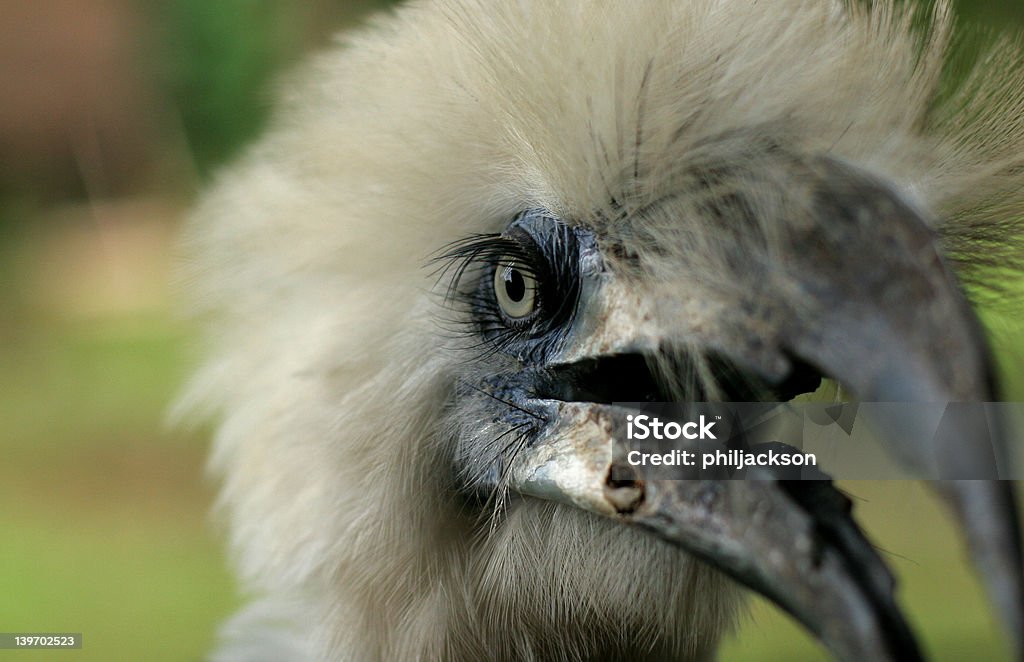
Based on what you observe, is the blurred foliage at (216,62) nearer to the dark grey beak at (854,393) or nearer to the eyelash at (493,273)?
the eyelash at (493,273)

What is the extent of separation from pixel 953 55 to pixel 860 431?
45 cm

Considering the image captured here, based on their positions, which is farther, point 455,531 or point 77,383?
point 77,383

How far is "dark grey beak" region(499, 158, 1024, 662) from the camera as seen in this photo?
612 millimetres

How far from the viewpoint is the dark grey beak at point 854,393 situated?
0.61 meters

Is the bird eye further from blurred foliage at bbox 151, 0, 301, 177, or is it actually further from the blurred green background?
blurred foliage at bbox 151, 0, 301, 177

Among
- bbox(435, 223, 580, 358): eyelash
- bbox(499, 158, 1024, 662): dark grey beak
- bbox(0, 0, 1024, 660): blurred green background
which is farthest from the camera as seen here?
bbox(0, 0, 1024, 660): blurred green background

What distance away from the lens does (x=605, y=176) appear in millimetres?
859

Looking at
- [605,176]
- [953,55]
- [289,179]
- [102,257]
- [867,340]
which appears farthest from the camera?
[102,257]

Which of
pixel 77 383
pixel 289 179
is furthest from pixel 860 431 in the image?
pixel 77 383

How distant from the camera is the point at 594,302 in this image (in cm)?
86

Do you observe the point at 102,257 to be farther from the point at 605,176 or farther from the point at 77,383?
the point at 605,176

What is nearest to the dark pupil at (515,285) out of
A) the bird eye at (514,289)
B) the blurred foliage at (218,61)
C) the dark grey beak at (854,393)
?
the bird eye at (514,289)

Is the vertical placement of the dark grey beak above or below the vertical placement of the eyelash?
below

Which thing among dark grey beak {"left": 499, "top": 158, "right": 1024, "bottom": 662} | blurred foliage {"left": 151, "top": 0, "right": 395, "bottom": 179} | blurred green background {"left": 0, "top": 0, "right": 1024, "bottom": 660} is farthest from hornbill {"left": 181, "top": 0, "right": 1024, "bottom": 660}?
blurred foliage {"left": 151, "top": 0, "right": 395, "bottom": 179}
